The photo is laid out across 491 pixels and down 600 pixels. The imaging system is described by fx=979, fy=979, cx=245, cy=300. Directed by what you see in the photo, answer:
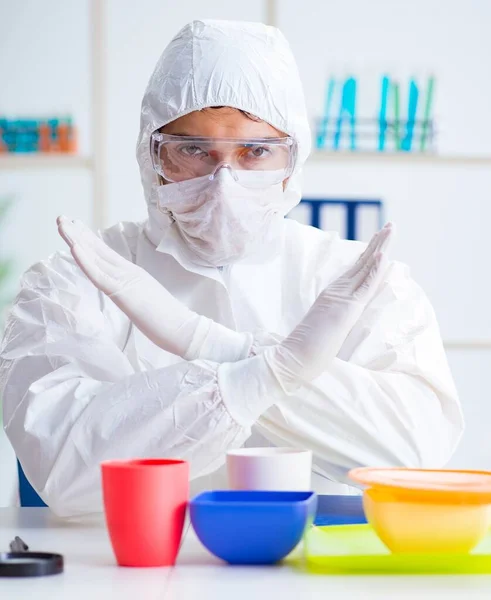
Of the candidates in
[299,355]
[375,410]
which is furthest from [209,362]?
[375,410]

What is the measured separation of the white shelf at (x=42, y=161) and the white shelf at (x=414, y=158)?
0.83 m

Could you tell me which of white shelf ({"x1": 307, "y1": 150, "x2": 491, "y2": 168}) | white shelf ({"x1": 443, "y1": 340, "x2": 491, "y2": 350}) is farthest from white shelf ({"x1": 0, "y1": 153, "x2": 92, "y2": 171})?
white shelf ({"x1": 443, "y1": 340, "x2": 491, "y2": 350})

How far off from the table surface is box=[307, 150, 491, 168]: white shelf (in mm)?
2427

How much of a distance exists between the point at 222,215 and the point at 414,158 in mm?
1851

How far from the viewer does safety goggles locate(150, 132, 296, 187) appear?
62.2 inches

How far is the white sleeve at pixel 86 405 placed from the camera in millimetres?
1290

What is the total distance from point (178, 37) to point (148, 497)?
3.47ft

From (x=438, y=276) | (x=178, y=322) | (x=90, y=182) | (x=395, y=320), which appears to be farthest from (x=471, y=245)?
(x=178, y=322)

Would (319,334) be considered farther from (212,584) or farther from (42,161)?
(42,161)

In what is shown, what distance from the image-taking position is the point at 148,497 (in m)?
0.92

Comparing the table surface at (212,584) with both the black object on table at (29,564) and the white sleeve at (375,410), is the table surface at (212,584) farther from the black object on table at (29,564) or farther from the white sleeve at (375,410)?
the white sleeve at (375,410)

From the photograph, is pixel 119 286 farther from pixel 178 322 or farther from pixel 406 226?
pixel 406 226

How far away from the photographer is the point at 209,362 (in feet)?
4.30

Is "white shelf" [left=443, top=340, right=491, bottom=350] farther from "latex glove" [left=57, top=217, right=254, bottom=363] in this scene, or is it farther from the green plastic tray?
the green plastic tray
